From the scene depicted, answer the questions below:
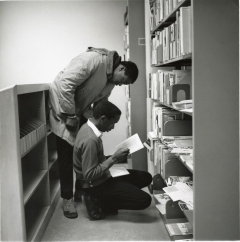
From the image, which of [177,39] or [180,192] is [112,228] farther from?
[177,39]

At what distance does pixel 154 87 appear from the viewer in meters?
3.16

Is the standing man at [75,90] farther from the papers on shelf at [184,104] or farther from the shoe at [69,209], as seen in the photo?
the papers on shelf at [184,104]

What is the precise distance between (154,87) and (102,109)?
2.78 ft

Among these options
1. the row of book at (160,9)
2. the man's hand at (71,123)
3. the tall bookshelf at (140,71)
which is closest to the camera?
the row of book at (160,9)

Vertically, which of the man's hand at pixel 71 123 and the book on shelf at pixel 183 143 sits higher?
the man's hand at pixel 71 123

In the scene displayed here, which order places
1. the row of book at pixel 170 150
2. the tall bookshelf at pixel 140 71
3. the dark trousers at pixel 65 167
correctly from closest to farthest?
the row of book at pixel 170 150
the dark trousers at pixel 65 167
the tall bookshelf at pixel 140 71

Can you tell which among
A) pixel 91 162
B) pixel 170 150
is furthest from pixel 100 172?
pixel 170 150

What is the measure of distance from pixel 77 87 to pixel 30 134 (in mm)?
717

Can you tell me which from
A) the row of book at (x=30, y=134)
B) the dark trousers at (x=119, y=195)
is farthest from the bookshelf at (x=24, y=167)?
the dark trousers at (x=119, y=195)

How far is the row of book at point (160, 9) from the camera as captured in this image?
236cm

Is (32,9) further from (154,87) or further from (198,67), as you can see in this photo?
(198,67)

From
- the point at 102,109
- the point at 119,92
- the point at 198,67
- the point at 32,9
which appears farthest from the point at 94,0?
the point at 198,67

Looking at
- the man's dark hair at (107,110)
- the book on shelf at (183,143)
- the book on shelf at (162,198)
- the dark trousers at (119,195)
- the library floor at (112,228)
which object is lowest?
the library floor at (112,228)

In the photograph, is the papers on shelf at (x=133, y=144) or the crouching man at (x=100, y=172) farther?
the papers on shelf at (x=133, y=144)
